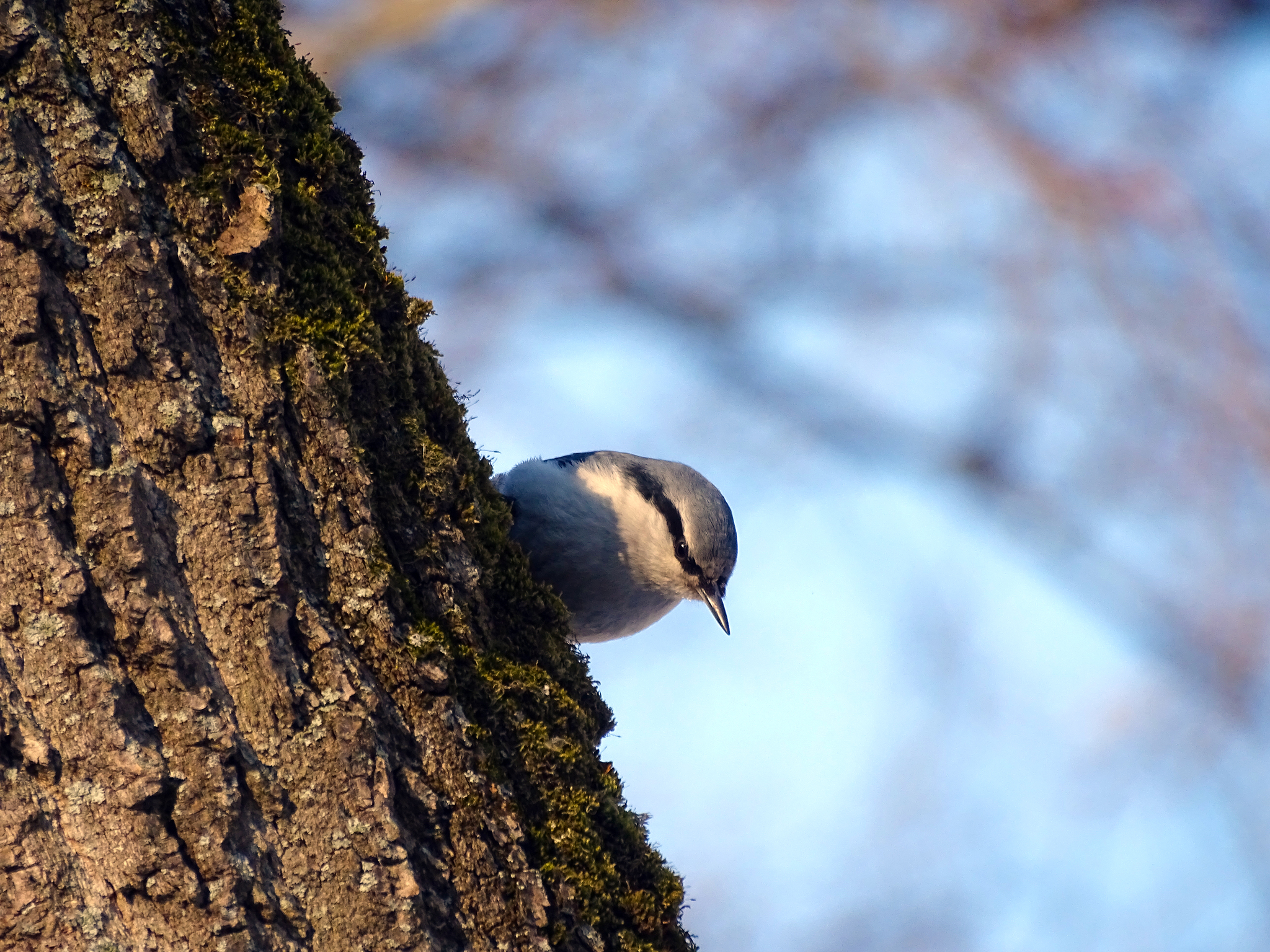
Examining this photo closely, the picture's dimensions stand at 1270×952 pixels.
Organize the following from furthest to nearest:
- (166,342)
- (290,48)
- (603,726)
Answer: (603,726) < (290,48) < (166,342)

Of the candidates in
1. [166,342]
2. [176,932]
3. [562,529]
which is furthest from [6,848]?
[562,529]

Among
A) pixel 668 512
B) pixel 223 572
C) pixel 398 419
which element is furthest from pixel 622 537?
pixel 223 572

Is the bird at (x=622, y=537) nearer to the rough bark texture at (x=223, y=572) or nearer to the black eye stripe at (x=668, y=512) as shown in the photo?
the black eye stripe at (x=668, y=512)

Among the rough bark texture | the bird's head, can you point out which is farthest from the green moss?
the bird's head

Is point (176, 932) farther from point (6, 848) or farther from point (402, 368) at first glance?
point (402, 368)

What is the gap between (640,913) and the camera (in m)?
1.56

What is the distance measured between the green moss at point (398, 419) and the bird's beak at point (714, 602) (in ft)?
5.15

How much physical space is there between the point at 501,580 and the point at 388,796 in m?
0.40

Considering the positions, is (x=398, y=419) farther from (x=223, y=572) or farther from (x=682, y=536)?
(x=682, y=536)

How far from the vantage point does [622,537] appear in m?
3.12

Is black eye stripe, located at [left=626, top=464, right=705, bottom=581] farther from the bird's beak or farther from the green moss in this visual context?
the green moss

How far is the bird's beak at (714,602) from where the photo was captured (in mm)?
3240

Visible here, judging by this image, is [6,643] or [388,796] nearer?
[6,643]

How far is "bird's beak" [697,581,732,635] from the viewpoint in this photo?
3240 mm
